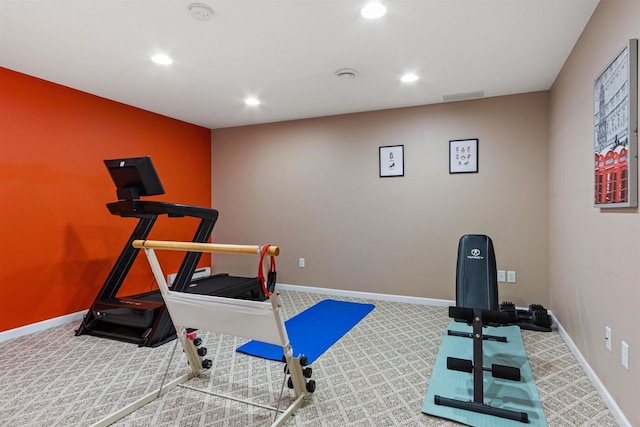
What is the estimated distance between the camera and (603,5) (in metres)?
2.10

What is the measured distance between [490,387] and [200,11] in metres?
3.07

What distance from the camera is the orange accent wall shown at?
10.4 feet

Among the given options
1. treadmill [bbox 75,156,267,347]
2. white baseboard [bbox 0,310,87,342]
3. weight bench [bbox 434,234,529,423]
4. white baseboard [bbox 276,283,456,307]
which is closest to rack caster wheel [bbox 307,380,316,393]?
weight bench [bbox 434,234,529,423]

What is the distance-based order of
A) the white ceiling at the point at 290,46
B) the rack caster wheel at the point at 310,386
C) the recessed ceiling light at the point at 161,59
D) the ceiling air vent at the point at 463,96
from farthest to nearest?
the ceiling air vent at the point at 463,96
the recessed ceiling light at the point at 161,59
the white ceiling at the point at 290,46
the rack caster wheel at the point at 310,386

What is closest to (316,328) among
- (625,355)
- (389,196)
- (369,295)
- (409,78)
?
(369,295)

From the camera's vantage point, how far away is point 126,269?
3.56 meters

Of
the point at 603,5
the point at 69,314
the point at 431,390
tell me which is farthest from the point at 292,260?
the point at 603,5

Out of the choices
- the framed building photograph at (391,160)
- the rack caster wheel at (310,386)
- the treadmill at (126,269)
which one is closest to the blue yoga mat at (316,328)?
the rack caster wheel at (310,386)

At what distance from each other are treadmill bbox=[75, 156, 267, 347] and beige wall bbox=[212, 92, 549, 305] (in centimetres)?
176

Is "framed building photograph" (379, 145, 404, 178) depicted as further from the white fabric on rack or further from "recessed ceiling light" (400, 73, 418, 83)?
the white fabric on rack

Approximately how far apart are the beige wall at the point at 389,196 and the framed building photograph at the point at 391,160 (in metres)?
0.08

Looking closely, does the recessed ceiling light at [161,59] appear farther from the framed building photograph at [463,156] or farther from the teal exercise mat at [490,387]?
the teal exercise mat at [490,387]

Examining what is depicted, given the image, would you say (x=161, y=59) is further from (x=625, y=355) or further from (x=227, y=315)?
(x=625, y=355)

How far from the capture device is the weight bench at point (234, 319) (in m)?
1.86
